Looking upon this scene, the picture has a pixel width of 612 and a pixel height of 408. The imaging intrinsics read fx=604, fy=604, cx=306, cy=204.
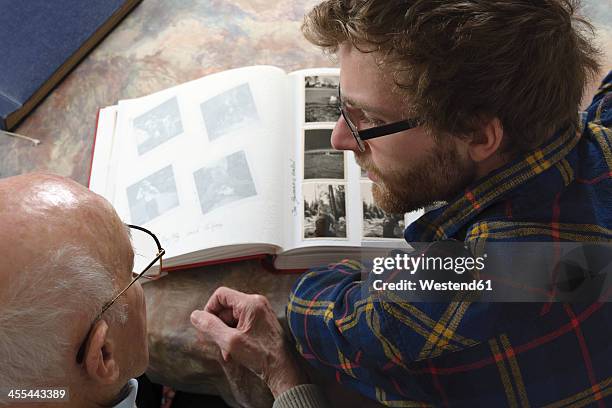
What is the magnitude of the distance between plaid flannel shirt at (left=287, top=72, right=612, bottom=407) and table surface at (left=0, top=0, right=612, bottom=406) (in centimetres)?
30

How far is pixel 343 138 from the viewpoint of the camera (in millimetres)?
948

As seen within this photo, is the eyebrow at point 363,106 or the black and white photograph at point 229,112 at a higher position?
the black and white photograph at point 229,112

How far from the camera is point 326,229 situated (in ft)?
3.34

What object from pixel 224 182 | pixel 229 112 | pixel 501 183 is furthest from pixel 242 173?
pixel 501 183

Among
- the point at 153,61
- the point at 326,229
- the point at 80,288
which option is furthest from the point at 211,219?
the point at 153,61

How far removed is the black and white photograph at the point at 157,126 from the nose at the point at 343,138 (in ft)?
1.11

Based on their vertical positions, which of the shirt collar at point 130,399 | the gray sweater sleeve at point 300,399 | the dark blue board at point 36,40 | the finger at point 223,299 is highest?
the dark blue board at point 36,40

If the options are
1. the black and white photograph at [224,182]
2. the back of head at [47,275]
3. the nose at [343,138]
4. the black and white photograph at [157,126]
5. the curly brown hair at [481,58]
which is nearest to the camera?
the back of head at [47,275]

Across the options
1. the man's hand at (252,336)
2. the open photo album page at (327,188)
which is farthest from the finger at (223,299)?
the open photo album page at (327,188)

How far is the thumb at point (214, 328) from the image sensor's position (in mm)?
995

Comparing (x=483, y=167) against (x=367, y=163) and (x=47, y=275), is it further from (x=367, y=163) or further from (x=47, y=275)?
(x=47, y=275)

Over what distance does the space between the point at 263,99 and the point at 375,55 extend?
0.36 metres

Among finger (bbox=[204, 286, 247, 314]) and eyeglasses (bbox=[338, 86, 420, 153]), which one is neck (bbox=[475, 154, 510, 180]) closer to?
eyeglasses (bbox=[338, 86, 420, 153])

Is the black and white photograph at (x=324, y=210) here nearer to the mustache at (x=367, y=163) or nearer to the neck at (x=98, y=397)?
the mustache at (x=367, y=163)
